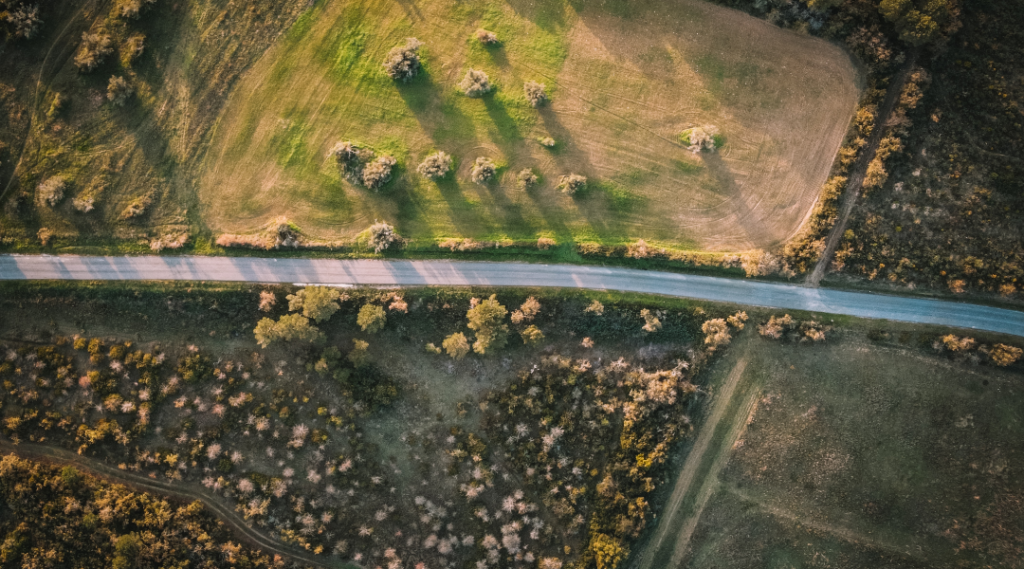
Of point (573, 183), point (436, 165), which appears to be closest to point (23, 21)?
Result: point (436, 165)

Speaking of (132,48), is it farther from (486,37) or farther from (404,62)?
(486,37)

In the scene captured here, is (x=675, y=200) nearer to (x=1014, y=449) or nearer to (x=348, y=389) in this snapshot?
(x=348, y=389)

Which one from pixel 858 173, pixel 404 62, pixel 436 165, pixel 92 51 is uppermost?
pixel 92 51

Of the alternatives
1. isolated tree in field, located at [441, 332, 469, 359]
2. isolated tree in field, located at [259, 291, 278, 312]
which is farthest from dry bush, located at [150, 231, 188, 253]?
isolated tree in field, located at [441, 332, 469, 359]

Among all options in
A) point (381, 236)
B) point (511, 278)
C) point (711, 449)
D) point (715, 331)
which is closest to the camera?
point (381, 236)

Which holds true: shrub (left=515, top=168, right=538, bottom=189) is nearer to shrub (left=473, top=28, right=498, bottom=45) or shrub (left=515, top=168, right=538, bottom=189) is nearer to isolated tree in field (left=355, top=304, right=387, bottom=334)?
shrub (left=473, top=28, right=498, bottom=45)

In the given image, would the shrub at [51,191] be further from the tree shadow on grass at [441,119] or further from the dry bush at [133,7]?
the tree shadow on grass at [441,119]

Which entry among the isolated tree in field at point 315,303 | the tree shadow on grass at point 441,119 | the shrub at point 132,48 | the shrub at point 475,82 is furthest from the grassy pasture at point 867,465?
the shrub at point 132,48
